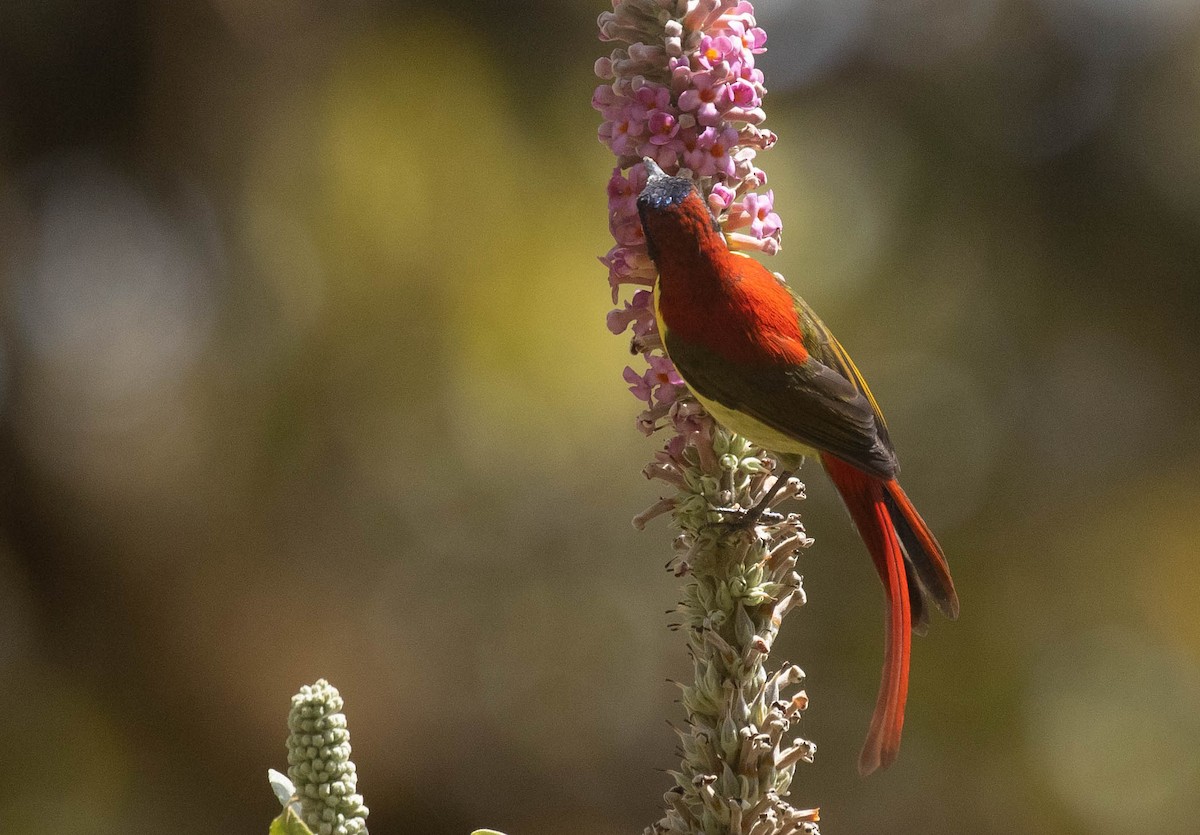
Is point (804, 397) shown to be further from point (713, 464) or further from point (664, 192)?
point (664, 192)

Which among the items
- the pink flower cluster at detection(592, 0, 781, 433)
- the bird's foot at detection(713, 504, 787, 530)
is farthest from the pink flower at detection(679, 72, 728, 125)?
the bird's foot at detection(713, 504, 787, 530)

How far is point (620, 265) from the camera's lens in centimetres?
167

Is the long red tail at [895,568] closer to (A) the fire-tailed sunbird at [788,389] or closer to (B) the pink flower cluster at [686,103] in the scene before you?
(A) the fire-tailed sunbird at [788,389]

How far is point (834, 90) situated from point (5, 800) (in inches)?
210

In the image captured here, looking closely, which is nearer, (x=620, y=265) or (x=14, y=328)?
(x=620, y=265)

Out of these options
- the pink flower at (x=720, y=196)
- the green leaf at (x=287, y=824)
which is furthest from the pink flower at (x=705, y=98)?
the green leaf at (x=287, y=824)

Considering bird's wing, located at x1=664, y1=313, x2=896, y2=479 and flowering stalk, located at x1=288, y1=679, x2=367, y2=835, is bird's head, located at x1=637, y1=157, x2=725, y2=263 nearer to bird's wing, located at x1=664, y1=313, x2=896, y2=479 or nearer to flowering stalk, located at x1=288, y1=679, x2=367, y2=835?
bird's wing, located at x1=664, y1=313, x2=896, y2=479

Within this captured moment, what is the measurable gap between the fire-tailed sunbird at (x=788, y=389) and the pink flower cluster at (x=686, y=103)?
0.05 metres

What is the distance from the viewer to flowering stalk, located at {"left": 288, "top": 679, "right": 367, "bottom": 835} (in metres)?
1.10

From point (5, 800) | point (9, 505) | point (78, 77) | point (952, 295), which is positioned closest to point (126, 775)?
point (5, 800)

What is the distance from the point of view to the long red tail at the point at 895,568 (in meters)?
1.45

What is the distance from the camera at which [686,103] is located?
1.46m

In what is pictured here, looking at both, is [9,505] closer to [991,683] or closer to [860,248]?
[860,248]

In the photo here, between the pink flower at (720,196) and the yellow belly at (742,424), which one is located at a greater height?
the pink flower at (720,196)
